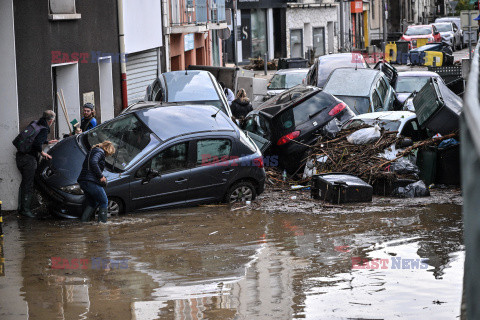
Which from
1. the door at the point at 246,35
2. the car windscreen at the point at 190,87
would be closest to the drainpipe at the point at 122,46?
the car windscreen at the point at 190,87

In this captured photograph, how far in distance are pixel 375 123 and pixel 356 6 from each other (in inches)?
2102

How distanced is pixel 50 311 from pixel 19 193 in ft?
18.9

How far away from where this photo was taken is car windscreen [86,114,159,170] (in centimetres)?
1246

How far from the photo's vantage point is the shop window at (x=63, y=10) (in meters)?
16.0

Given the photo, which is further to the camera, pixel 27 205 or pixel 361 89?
pixel 361 89

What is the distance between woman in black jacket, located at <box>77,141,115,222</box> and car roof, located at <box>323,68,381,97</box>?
944cm

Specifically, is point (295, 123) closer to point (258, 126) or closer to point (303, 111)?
point (303, 111)

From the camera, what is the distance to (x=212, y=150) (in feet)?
42.9

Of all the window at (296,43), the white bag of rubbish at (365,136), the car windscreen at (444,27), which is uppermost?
the car windscreen at (444,27)

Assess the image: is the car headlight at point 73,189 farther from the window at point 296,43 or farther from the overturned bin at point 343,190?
the window at point 296,43

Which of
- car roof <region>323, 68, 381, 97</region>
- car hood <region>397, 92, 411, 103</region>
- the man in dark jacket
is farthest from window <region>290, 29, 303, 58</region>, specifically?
the man in dark jacket

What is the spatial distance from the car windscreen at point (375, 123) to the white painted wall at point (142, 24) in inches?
358

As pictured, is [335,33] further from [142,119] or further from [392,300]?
[392,300]

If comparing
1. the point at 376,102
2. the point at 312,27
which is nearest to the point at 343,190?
the point at 376,102
